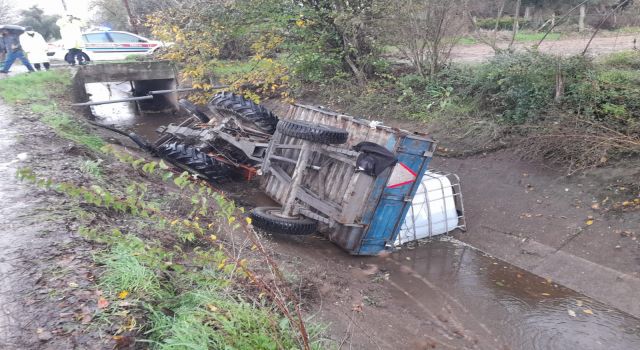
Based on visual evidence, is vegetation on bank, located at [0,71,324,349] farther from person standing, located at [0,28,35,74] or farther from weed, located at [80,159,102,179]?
person standing, located at [0,28,35,74]

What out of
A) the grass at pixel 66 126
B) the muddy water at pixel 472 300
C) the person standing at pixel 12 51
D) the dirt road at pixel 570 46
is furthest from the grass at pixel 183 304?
the person standing at pixel 12 51

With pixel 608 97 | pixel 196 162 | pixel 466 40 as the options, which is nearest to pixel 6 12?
pixel 466 40

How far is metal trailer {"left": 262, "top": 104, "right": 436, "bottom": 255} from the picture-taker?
241 inches

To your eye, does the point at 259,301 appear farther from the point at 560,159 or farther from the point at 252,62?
the point at 252,62

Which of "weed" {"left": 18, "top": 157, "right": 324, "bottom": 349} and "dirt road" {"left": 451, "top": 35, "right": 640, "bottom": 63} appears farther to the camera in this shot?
"dirt road" {"left": 451, "top": 35, "right": 640, "bottom": 63}

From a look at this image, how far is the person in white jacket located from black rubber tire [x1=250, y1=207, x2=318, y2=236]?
11.5 m

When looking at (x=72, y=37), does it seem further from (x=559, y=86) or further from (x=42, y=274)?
(x=559, y=86)

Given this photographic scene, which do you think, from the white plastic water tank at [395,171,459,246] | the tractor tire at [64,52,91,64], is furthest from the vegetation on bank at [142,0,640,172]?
the tractor tire at [64,52,91,64]

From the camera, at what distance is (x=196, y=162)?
8.54 m

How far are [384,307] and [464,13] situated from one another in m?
7.84

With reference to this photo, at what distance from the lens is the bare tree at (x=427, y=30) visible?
10.2 m

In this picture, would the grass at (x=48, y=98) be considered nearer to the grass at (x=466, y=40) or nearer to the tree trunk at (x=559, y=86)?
the tree trunk at (x=559, y=86)

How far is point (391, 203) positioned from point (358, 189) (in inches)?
28.2

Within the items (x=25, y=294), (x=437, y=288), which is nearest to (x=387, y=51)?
(x=437, y=288)
